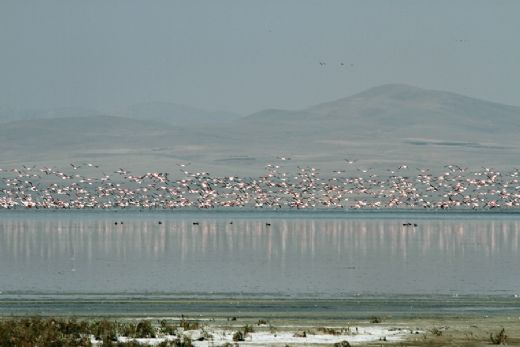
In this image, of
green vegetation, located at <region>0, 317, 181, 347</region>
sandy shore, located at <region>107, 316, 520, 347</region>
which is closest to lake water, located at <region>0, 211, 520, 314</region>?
sandy shore, located at <region>107, 316, 520, 347</region>

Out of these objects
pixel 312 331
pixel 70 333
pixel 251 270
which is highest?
pixel 70 333

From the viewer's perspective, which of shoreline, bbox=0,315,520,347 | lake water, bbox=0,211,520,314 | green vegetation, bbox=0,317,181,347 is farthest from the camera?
lake water, bbox=0,211,520,314

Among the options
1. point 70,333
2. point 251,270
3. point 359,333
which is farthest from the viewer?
point 251,270

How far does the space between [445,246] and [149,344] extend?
7572 cm

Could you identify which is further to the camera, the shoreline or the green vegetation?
the shoreline

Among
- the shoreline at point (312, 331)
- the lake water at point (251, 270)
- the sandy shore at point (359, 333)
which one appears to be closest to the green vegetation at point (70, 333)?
the shoreline at point (312, 331)

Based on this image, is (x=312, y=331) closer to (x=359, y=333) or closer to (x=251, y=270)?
(x=359, y=333)

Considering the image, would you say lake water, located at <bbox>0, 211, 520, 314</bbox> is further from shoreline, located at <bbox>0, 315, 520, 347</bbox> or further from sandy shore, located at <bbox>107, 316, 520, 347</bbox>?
sandy shore, located at <bbox>107, 316, 520, 347</bbox>

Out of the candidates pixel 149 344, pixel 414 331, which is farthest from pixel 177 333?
pixel 414 331

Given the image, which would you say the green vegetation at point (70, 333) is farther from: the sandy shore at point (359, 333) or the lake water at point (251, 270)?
the lake water at point (251, 270)

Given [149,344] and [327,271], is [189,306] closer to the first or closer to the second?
[149,344]

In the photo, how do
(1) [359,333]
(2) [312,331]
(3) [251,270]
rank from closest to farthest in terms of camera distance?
(1) [359,333]
(2) [312,331]
(3) [251,270]

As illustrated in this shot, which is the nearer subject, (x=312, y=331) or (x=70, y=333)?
(x=70, y=333)

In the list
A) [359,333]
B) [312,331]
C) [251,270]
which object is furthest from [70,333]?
[251,270]
